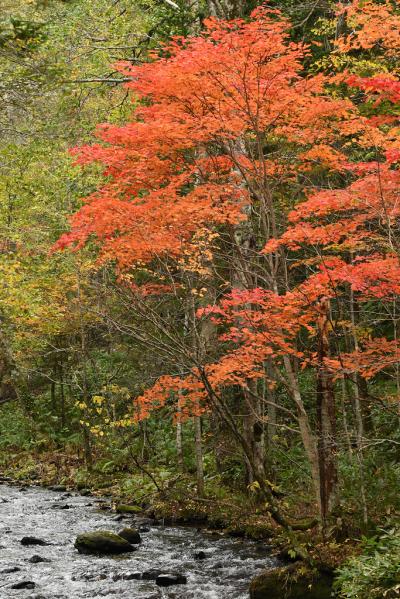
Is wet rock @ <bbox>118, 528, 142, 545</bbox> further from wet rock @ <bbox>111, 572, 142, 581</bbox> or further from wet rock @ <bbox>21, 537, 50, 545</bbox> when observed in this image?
wet rock @ <bbox>111, 572, 142, 581</bbox>

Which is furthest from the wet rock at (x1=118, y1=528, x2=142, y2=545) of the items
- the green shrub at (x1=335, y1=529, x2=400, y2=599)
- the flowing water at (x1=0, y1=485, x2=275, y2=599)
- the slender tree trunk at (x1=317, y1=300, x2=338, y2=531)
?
the green shrub at (x1=335, y1=529, x2=400, y2=599)

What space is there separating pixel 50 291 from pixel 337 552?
14595mm

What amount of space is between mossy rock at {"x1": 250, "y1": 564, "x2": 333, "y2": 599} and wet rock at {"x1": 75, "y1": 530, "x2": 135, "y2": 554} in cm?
318

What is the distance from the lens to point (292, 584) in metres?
8.41

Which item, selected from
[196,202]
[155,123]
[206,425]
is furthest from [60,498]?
[155,123]

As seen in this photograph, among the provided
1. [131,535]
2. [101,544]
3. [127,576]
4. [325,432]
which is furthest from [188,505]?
[325,432]

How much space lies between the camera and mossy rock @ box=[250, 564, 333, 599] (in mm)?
8258

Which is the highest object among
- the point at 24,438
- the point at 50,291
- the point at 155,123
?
the point at 155,123

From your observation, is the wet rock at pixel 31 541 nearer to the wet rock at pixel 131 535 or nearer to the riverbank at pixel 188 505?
the wet rock at pixel 131 535

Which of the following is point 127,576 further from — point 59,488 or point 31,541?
point 59,488

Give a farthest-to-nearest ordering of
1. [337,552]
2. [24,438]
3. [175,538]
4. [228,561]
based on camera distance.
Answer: [24,438]
[175,538]
[228,561]
[337,552]

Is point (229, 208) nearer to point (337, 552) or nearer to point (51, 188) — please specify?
point (337, 552)

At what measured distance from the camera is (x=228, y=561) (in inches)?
412

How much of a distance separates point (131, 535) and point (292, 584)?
4.18 m
